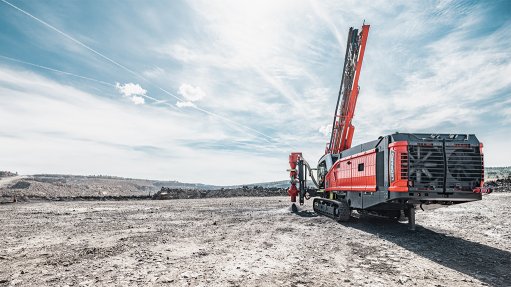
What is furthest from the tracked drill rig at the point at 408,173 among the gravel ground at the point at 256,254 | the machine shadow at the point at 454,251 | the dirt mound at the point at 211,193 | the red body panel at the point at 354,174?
the dirt mound at the point at 211,193

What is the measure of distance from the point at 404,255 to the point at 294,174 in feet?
35.2

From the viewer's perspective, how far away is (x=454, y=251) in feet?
27.1

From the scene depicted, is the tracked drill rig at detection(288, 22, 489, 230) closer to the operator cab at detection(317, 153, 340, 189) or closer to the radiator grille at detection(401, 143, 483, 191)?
the radiator grille at detection(401, 143, 483, 191)

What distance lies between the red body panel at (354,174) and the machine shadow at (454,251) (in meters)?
1.60

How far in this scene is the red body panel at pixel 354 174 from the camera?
10883 mm

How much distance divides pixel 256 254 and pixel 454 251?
17.0 feet

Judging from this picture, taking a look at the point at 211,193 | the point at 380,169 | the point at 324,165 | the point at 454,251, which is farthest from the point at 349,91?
the point at 211,193

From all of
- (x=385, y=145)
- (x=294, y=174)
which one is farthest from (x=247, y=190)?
(x=385, y=145)

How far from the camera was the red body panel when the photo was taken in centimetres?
1088

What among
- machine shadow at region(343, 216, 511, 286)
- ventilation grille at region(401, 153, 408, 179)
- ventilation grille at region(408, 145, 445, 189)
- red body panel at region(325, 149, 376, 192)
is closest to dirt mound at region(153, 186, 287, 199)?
red body panel at region(325, 149, 376, 192)

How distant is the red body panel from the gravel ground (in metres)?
1.57

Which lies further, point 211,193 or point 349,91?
point 211,193

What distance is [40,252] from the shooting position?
26.3ft

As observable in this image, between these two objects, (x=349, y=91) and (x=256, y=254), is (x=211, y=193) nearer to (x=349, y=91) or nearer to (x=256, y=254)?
(x=349, y=91)
